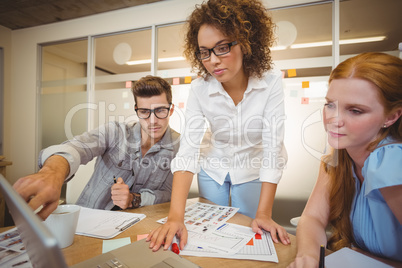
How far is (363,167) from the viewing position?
0.72 metres

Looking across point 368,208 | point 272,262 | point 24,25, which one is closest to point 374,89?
point 368,208

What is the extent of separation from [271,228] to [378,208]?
0.33 m

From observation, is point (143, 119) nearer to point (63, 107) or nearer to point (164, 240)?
point (164, 240)

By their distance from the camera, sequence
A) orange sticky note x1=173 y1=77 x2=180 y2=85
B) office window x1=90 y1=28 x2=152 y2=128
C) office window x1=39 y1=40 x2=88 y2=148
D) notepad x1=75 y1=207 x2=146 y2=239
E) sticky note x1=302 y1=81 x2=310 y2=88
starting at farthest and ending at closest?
1. office window x1=39 y1=40 x2=88 y2=148
2. office window x1=90 y1=28 x2=152 y2=128
3. orange sticky note x1=173 y1=77 x2=180 y2=85
4. sticky note x1=302 y1=81 x2=310 y2=88
5. notepad x1=75 y1=207 x2=146 y2=239

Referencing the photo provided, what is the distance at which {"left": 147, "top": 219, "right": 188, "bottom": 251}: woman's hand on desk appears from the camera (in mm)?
678

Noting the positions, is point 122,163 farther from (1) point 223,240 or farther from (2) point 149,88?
(1) point 223,240

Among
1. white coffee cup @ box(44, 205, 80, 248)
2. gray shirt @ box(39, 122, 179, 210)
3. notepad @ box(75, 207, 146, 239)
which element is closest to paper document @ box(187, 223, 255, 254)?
notepad @ box(75, 207, 146, 239)

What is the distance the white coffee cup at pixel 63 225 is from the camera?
683 mm

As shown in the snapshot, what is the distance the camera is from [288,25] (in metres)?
2.94

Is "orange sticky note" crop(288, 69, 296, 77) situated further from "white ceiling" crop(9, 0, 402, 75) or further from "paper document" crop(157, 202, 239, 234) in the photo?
"paper document" crop(157, 202, 239, 234)

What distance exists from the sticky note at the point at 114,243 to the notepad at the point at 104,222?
34 mm

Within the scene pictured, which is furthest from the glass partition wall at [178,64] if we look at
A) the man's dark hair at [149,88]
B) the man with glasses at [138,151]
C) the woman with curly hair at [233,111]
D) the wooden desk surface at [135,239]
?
the wooden desk surface at [135,239]

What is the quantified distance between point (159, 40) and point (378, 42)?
2739 millimetres

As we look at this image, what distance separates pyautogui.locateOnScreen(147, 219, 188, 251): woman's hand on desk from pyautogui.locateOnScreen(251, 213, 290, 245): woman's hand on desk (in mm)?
248
